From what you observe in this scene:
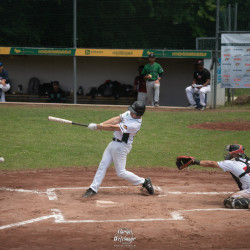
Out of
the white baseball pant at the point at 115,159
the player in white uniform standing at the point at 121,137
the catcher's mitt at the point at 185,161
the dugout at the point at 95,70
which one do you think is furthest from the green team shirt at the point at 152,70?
the catcher's mitt at the point at 185,161

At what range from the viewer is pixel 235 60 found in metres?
18.2

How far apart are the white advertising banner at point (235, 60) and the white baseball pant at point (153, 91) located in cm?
235

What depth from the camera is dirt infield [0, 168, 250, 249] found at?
6.48 meters

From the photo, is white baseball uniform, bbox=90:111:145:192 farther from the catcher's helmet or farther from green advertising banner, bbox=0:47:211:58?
green advertising banner, bbox=0:47:211:58

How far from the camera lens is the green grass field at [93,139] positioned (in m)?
12.3

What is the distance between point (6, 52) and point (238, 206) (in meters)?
15.5

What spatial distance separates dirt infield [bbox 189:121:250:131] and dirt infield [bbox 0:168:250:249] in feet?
16.3

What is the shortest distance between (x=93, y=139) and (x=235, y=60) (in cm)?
666

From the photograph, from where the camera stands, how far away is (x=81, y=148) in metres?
13.4

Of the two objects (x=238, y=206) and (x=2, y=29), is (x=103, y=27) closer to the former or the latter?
(x=2, y=29)

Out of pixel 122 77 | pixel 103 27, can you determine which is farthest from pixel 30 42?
pixel 122 77

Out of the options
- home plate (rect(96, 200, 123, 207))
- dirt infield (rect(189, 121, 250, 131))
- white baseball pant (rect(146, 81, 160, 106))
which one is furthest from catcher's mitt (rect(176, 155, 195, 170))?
white baseball pant (rect(146, 81, 160, 106))

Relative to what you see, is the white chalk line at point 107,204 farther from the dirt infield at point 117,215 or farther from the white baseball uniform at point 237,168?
the white baseball uniform at point 237,168

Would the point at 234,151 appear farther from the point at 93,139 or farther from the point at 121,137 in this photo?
the point at 93,139
